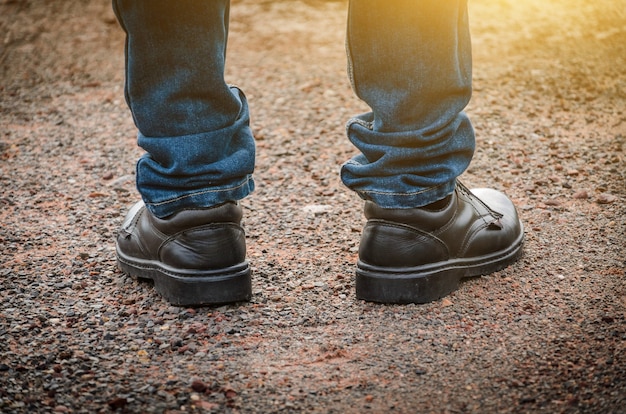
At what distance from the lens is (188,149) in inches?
67.3

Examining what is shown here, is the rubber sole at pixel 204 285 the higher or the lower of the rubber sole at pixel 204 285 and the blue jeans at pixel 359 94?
the lower

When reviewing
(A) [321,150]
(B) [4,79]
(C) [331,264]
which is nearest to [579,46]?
(A) [321,150]

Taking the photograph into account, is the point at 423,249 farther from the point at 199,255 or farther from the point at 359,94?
the point at 199,255

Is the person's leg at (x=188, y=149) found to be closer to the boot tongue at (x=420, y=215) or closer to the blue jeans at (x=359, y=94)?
the blue jeans at (x=359, y=94)

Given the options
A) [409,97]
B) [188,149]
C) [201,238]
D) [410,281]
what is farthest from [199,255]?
[409,97]

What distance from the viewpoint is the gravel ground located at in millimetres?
1572

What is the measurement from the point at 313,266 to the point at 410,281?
0.36 metres

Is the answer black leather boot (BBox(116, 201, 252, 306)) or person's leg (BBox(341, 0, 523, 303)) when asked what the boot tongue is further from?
black leather boot (BBox(116, 201, 252, 306))

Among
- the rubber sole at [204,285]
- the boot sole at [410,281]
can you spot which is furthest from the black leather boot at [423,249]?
the rubber sole at [204,285]

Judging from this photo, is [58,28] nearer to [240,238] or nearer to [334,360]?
[240,238]

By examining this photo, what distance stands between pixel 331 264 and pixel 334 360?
0.48 metres

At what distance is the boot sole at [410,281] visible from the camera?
A: 183cm

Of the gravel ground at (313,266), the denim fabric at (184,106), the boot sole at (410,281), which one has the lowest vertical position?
the gravel ground at (313,266)

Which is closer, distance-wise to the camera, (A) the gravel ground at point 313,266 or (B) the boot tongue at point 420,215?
(A) the gravel ground at point 313,266
